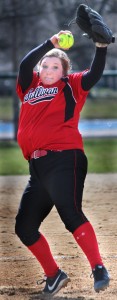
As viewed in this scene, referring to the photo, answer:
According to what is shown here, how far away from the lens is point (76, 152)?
4.85m

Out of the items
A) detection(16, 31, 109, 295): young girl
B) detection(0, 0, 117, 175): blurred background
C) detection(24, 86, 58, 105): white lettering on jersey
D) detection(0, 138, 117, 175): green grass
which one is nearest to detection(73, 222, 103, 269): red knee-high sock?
detection(16, 31, 109, 295): young girl

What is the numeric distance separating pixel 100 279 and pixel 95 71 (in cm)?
129

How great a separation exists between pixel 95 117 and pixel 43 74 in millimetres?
19318

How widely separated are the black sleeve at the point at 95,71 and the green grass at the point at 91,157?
7259mm

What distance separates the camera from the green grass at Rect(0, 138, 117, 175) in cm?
1254

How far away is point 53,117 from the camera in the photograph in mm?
4812

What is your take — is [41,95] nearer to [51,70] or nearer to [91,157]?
[51,70]

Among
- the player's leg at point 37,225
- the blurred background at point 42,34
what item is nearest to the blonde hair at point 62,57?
the player's leg at point 37,225

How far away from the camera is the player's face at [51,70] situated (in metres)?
4.86

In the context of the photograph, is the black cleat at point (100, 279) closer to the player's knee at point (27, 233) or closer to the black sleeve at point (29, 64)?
the player's knee at point (27, 233)

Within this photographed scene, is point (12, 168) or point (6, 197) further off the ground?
point (6, 197)

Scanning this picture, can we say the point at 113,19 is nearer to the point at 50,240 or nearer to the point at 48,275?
the point at 50,240

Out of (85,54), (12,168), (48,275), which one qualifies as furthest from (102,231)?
(85,54)

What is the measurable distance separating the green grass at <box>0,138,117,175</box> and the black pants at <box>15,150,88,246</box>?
279 inches
